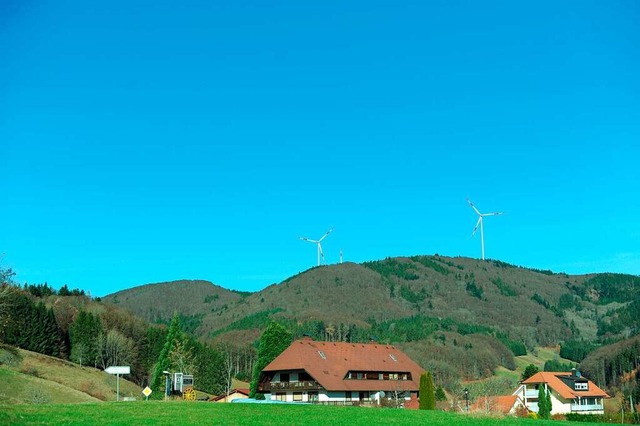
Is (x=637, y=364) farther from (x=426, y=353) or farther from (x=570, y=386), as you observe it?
(x=570, y=386)

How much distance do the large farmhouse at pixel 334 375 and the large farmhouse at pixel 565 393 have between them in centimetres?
1897

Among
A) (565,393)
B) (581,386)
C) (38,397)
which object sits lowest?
(565,393)

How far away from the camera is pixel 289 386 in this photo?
2872 inches

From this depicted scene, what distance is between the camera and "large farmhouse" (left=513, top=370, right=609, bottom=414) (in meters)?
90.1

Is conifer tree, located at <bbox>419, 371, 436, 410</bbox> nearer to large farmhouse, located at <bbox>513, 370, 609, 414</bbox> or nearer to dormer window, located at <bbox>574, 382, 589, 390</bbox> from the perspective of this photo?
large farmhouse, located at <bbox>513, 370, 609, 414</bbox>

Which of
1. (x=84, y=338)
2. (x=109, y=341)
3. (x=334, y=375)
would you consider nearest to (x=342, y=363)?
(x=334, y=375)

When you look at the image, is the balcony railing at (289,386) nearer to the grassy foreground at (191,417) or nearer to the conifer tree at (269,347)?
the conifer tree at (269,347)

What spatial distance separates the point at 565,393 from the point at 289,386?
38.9 meters

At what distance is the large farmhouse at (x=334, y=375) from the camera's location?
7081 cm

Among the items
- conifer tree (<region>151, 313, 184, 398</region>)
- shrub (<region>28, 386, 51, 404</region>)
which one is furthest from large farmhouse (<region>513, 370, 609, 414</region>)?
shrub (<region>28, 386, 51, 404</region>)

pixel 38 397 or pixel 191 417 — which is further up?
pixel 191 417

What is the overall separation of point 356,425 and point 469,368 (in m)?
149

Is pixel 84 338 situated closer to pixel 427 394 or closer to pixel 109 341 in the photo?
pixel 109 341

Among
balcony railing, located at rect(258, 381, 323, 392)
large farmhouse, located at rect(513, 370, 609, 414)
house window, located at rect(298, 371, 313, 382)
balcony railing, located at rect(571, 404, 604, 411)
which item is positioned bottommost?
balcony railing, located at rect(571, 404, 604, 411)
